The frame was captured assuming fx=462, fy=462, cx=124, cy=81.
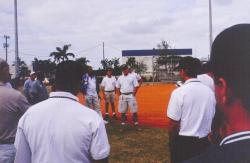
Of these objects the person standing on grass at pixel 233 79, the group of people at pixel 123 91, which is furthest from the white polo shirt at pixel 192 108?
the group of people at pixel 123 91

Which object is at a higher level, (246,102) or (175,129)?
(246,102)

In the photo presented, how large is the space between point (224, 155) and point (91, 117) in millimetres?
1817

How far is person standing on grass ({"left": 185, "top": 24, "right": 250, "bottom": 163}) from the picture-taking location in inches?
62.4

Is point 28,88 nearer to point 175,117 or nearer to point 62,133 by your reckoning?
point 175,117

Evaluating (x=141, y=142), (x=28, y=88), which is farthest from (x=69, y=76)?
(x=28, y=88)

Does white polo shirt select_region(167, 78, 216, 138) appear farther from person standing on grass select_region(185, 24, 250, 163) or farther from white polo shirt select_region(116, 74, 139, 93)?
white polo shirt select_region(116, 74, 139, 93)

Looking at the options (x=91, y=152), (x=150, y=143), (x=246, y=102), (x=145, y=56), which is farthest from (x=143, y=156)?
(x=145, y=56)

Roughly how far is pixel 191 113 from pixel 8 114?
6.76ft

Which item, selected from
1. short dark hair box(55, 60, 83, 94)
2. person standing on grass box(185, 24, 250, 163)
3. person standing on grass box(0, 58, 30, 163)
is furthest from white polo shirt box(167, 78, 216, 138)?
person standing on grass box(185, 24, 250, 163)

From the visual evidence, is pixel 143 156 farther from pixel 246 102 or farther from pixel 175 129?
pixel 246 102

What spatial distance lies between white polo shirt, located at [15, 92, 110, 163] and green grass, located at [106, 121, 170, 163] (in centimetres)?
565

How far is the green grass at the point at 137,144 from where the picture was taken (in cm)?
901

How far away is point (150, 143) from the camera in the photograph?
10.6 metres

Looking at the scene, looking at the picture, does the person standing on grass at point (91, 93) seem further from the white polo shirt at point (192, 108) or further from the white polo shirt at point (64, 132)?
the white polo shirt at point (64, 132)
